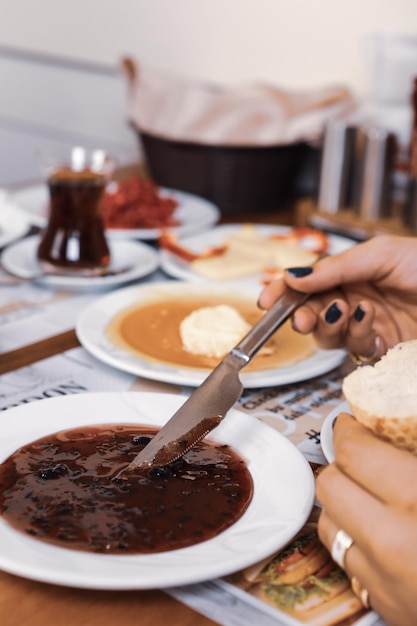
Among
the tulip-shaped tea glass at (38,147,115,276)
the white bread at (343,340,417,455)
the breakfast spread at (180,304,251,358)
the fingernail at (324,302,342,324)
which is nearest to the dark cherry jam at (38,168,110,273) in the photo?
the tulip-shaped tea glass at (38,147,115,276)

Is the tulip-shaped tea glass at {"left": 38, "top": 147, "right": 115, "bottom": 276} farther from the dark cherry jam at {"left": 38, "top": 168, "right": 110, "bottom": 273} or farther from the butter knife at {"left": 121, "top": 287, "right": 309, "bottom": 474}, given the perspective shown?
the butter knife at {"left": 121, "top": 287, "right": 309, "bottom": 474}

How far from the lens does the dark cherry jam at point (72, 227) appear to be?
170cm

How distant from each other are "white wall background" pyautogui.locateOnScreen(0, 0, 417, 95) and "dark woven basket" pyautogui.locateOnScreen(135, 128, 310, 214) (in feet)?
1.28

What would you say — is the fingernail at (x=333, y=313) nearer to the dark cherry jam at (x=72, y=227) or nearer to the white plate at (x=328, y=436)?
the white plate at (x=328, y=436)

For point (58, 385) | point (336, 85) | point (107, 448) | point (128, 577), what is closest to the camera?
point (128, 577)

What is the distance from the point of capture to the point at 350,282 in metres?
1.38

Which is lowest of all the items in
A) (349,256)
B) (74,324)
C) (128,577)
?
(74,324)

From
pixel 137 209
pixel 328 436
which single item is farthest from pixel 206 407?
pixel 137 209

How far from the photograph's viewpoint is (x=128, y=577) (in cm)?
72

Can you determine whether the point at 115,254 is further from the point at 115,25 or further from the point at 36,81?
the point at 36,81

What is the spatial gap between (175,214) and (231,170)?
0.75 ft

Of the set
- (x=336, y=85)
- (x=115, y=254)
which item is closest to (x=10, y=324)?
(x=115, y=254)

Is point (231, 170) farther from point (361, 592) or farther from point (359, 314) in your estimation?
point (361, 592)

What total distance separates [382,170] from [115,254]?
810 mm
